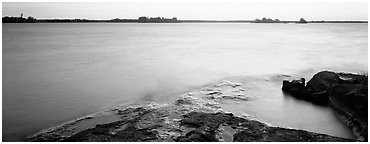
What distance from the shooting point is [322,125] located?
17.2 ft

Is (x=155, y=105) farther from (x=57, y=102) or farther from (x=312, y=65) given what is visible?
(x=312, y=65)

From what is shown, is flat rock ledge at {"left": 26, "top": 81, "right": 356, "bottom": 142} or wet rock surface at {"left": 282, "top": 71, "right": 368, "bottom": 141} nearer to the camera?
flat rock ledge at {"left": 26, "top": 81, "right": 356, "bottom": 142}

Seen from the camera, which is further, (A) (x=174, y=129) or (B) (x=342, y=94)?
(B) (x=342, y=94)

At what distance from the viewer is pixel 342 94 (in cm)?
569

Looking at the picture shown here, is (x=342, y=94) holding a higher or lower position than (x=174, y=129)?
higher

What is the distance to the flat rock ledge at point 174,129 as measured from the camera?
4.11m

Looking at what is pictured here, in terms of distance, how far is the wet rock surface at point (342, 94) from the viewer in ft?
16.0

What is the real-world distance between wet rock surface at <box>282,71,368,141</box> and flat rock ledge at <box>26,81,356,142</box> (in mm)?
968

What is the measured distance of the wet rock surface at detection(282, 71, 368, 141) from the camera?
487cm

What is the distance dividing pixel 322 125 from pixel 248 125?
1504 mm

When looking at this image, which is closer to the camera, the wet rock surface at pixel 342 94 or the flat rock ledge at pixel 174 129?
the flat rock ledge at pixel 174 129

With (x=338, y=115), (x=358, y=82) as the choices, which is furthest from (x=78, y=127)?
(x=358, y=82)

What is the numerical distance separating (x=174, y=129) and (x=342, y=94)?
3278mm

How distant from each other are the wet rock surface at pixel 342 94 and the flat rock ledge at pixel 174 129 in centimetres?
97
